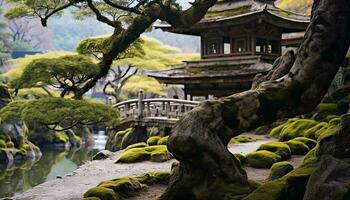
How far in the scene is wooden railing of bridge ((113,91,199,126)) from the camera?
21688 millimetres

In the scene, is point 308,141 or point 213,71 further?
point 213,71

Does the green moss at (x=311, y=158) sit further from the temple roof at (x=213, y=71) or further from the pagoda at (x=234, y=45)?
the pagoda at (x=234, y=45)

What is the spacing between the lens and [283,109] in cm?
825

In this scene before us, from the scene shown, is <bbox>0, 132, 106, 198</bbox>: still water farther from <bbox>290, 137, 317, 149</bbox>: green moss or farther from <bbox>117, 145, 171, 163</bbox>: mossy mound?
<bbox>290, 137, 317, 149</bbox>: green moss

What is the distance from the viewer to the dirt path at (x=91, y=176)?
11.7 metres

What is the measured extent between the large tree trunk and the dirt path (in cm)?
276

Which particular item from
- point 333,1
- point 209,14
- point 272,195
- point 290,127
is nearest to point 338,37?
point 333,1

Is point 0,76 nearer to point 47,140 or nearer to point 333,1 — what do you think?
point 47,140

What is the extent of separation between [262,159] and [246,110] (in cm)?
510

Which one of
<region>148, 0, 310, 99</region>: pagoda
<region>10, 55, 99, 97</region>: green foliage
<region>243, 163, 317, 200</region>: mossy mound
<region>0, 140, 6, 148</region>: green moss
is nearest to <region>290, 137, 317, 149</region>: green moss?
<region>148, 0, 310, 99</region>: pagoda

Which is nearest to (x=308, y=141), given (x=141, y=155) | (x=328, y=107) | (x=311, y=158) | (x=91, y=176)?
(x=328, y=107)

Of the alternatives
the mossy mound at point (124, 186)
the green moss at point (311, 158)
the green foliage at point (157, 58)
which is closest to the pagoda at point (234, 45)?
the mossy mound at point (124, 186)

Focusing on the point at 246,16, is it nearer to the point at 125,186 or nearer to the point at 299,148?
the point at 299,148

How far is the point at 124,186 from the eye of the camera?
1082 centimetres
